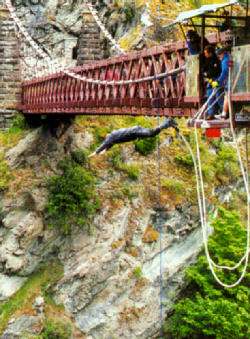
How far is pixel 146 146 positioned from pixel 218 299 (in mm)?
5851

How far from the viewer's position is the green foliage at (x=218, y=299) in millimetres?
22516

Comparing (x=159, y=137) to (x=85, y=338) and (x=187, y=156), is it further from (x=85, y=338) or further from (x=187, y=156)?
(x=85, y=338)

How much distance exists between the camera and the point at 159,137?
25719mm

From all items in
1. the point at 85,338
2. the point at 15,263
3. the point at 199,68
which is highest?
the point at 199,68

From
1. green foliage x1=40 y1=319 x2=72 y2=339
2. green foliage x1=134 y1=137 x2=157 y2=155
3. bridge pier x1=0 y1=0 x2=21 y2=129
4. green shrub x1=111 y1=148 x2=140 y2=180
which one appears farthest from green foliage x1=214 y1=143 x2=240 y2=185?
bridge pier x1=0 y1=0 x2=21 y2=129

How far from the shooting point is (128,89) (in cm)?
1742

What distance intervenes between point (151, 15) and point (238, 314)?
12788 mm

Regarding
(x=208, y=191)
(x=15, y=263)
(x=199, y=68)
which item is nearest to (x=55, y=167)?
(x=15, y=263)

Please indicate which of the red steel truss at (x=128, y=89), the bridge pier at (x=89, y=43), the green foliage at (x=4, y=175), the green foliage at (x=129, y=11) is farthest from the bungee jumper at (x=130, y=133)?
the green foliage at (x=129, y=11)

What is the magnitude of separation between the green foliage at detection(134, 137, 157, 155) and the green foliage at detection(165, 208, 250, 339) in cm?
323

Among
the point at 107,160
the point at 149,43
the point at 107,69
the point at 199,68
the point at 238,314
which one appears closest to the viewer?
the point at 199,68

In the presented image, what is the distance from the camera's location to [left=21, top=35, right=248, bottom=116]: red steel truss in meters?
14.8

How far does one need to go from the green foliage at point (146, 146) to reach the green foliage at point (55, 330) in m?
6.32

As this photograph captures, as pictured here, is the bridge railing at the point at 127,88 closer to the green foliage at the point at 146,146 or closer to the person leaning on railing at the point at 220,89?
the person leaning on railing at the point at 220,89
